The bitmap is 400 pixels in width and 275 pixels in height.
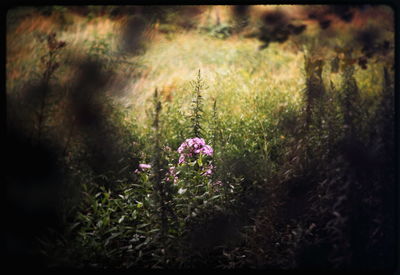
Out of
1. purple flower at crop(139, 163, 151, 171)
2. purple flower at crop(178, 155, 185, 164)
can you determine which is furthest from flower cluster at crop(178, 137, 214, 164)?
purple flower at crop(139, 163, 151, 171)

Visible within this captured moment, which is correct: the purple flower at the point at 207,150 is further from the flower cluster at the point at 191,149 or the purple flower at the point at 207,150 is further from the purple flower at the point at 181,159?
the purple flower at the point at 181,159

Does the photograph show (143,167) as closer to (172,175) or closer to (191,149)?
(172,175)

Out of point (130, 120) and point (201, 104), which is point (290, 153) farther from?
point (130, 120)

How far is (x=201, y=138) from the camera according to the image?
A: 355 cm

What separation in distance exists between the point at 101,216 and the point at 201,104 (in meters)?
0.85

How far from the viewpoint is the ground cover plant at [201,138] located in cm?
348

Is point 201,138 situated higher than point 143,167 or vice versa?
point 201,138

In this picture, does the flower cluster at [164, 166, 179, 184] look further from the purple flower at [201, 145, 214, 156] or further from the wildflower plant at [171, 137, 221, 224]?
the purple flower at [201, 145, 214, 156]

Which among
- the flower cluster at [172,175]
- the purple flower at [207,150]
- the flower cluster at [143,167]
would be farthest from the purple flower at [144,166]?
the purple flower at [207,150]

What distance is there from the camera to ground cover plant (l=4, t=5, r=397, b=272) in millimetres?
3482

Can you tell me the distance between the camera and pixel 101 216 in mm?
3457

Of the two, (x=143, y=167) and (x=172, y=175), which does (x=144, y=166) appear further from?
(x=172, y=175)

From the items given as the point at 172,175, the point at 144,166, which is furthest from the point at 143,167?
the point at 172,175

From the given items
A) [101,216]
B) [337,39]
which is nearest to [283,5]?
[337,39]
